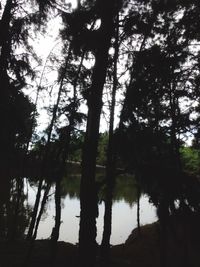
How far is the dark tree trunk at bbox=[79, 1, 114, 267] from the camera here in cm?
641

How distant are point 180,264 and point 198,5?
1190 cm

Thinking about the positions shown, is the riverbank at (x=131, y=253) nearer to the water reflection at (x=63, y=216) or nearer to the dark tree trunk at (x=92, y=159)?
the water reflection at (x=63, y=216)

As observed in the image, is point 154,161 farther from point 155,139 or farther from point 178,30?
point 178,30

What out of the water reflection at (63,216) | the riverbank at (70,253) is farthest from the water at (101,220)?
the riverbank at (70,253)

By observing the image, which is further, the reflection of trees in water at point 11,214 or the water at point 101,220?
the water at point 101,220

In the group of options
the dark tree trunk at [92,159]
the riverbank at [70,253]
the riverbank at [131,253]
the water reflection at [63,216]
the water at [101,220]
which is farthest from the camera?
the water at [101,220]

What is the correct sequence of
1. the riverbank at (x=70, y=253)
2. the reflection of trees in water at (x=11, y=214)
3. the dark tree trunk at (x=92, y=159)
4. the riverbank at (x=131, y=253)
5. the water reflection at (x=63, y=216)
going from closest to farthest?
the dark tree trunk at (x=92, y=159) < the riverbank at (x=131, y=253) < the riverbank at (x=70, y=253) < the reflection of trees in water at (x=11, y=214) < the water reflection at (x=63, y=216)

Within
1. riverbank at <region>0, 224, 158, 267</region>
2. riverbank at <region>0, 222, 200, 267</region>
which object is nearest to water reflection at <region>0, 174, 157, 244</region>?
riverbank at <region>0, 224, 158, 267</region>

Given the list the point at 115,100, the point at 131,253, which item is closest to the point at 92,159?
the point at 115,100

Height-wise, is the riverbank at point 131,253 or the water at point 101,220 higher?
the water at point 101,220

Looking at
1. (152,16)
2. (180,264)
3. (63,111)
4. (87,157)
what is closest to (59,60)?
(63,111)

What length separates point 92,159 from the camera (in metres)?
6.79

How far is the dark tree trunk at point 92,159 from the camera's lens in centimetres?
641

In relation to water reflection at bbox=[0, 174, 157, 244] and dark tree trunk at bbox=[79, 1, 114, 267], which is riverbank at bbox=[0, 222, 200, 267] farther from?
dark tree trunk at bbox=[79, 1, 114, 267]
